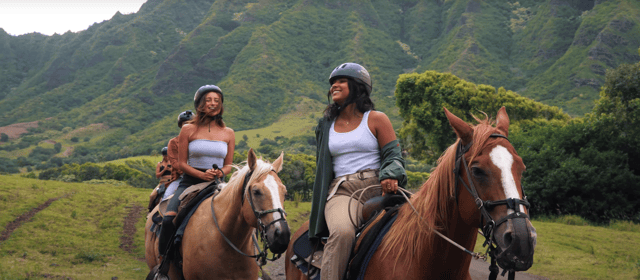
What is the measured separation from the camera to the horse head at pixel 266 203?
4.28m

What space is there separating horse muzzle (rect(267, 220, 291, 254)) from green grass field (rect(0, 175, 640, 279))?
26.3 ft

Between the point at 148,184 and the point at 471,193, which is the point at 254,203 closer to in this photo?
the point at 471,193

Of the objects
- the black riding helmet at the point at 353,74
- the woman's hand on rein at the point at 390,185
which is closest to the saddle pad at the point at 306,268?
the woman's hand on rein at the point at 390,185

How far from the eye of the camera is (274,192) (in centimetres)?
461

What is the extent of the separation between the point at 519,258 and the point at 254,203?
2.98m

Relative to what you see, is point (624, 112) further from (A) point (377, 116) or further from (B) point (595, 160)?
(A) point (377, 116)

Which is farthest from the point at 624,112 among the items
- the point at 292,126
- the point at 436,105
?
the point at 292,126

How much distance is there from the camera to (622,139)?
896 inches

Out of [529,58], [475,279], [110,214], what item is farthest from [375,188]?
[529,58]

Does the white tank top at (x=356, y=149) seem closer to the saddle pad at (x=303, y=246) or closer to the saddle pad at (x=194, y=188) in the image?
the saddle pad at (x=303, y=246)

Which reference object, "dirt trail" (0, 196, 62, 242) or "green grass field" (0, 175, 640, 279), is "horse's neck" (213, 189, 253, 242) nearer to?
"green grass field" (0, 175, 640, 279)

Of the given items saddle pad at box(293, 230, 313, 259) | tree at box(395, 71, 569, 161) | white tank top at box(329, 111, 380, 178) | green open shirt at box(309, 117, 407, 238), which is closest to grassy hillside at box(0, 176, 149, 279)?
saddle pad at box(293, 230, 313, 259)

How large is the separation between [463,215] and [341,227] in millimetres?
1005

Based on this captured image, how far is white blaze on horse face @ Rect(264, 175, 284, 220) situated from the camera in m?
4.43
